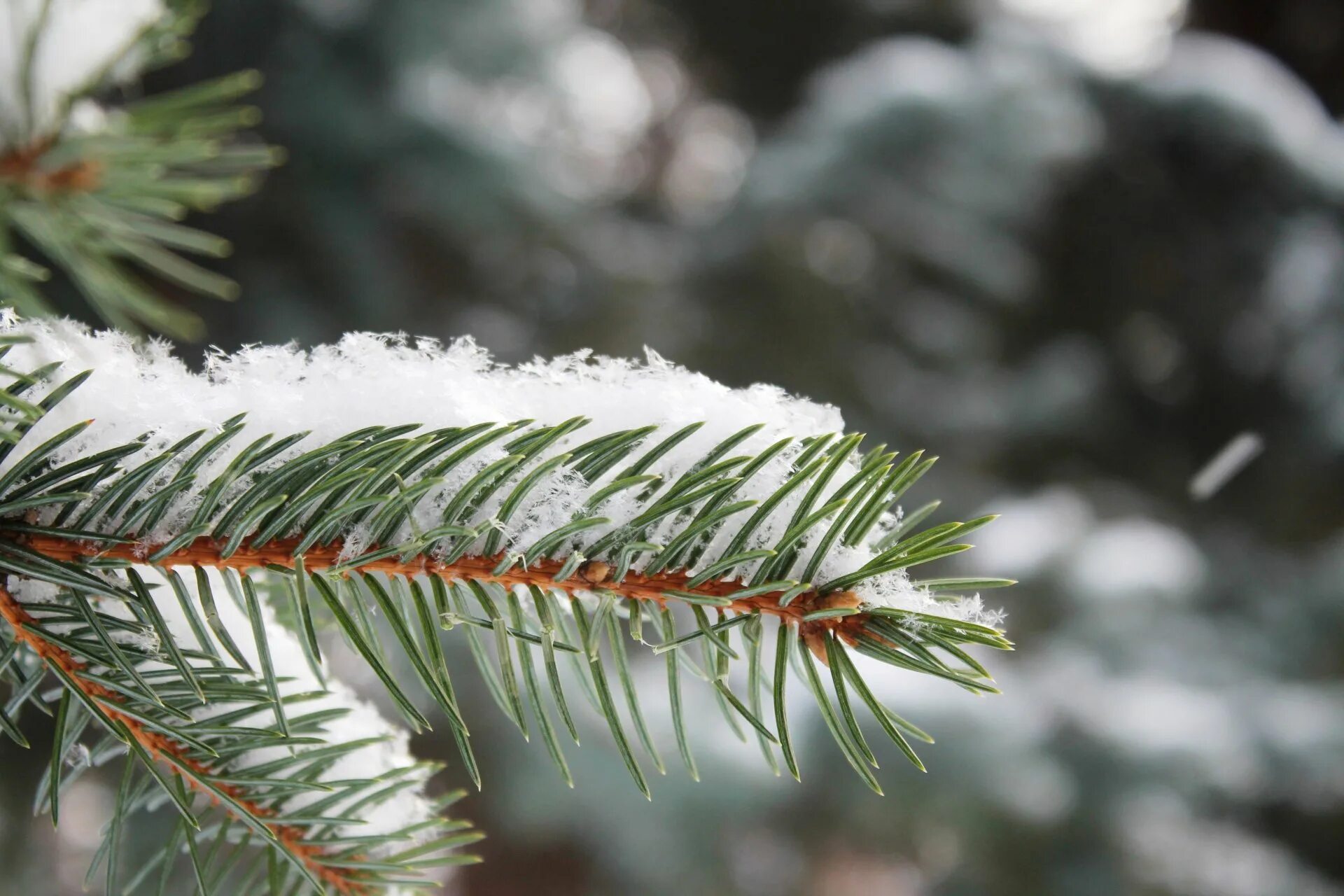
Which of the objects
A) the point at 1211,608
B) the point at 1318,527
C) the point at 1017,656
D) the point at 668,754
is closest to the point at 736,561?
the point at 668,754

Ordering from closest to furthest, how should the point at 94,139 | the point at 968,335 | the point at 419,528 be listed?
the point at 419,528 → the point at 94,139 → the point at 968,335

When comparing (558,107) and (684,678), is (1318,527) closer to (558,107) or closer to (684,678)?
(684,678)

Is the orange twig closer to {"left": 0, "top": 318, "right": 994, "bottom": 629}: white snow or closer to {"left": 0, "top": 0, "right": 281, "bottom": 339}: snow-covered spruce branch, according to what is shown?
{"left": 0, "top": 318, "right": 994, "bottom": 629}: white snow

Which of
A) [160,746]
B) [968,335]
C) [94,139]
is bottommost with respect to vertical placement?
[160,746]

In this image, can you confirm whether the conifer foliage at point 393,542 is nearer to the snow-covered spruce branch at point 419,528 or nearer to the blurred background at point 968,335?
the snow-covered spruce branch at point 419,528

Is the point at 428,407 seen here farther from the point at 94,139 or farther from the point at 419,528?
the point at 94,139

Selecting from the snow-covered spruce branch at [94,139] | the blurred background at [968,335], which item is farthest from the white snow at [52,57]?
the blurred background at [968,335]

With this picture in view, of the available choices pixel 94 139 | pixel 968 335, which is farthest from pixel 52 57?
pixel 968 335

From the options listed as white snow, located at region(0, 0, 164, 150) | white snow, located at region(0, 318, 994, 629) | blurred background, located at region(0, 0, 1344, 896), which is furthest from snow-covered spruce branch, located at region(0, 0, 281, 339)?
blurred background, located at region(0, 0, 1344, 896)
